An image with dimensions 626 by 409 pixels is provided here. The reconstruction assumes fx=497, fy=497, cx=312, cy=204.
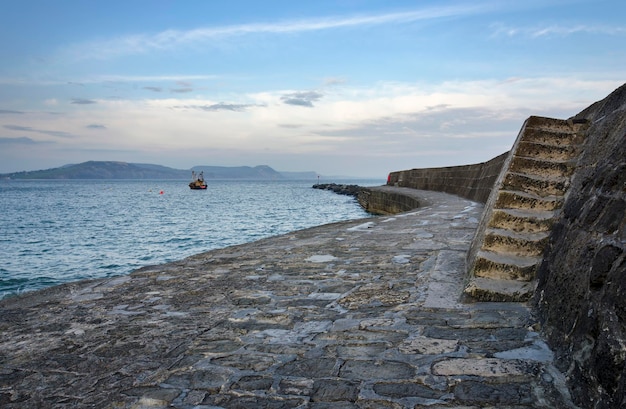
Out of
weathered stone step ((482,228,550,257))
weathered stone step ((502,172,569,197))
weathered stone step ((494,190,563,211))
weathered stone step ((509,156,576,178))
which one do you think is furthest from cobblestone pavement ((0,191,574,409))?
weathered stone step ((509,156,576,178))

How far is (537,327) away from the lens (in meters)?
2.94

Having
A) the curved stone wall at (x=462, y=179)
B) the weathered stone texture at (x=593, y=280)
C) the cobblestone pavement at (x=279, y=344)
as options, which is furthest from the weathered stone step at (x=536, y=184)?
the curved stone wall at (x=462, y=179)

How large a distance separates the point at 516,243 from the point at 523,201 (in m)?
0.64

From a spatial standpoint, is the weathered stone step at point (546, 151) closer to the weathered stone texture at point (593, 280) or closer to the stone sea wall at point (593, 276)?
the stone sea wall at point (593, 276)

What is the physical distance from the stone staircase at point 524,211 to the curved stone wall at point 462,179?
4.12m

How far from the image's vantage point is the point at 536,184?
4.55 m

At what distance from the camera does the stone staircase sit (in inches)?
143

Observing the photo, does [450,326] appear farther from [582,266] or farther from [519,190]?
[519,190]

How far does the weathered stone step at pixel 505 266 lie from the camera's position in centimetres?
364

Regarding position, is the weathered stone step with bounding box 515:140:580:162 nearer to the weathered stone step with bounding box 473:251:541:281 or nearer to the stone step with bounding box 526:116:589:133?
the stone step with bounding box 526:116:589:133

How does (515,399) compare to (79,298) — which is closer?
(515,399)

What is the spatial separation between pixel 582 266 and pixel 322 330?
62.1 inches

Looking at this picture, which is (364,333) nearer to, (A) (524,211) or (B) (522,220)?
(B) (522,220)

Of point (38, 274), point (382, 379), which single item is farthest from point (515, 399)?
point (38, 274)
